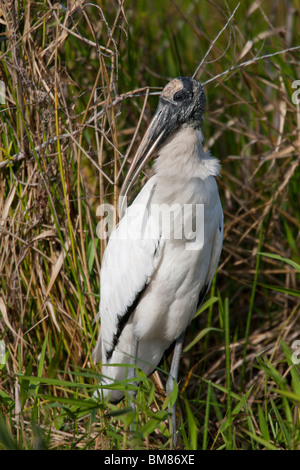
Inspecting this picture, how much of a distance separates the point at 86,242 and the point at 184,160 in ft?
2.06

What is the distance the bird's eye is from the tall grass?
172mm

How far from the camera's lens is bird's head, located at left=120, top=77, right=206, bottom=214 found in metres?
2.12

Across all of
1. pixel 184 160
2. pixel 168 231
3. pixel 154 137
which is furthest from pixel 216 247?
pixel 154 137

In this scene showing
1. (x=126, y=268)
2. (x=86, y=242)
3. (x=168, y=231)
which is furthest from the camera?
(x=86, y=242)

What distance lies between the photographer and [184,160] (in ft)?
6.85

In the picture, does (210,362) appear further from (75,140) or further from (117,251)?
(75,140)

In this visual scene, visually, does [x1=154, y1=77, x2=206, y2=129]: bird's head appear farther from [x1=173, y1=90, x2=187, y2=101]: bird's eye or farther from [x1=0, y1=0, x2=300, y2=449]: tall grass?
[x1=0, y1=0, x2=300, y2=449]: tall grass

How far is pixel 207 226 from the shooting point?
2152 millimetres

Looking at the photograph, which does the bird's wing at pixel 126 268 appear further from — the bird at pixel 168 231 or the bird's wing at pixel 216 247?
the bird's wing at pixel 216 247

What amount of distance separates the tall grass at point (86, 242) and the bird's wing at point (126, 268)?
0.33 feet

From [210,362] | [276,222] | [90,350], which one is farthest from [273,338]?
[90,350]

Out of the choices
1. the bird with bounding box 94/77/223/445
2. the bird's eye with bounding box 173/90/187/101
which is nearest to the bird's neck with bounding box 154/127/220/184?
the bird with bounding box 94/77/223/445

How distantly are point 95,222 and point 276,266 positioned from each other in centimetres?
113

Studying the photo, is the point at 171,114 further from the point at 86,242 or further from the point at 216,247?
the point at 86,242
